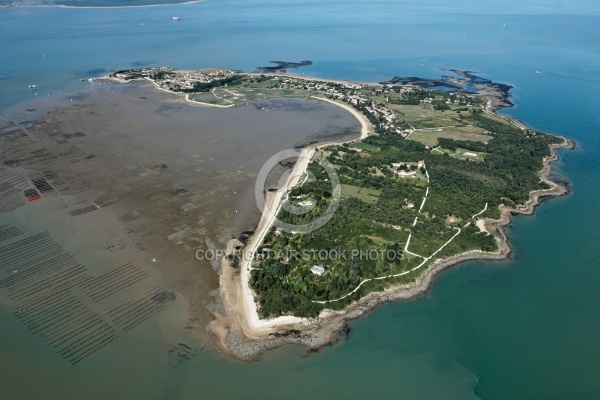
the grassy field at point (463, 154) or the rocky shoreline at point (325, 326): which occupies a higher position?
the grassy field at point (463, 154)

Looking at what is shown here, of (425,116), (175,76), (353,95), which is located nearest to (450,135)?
(425,116)

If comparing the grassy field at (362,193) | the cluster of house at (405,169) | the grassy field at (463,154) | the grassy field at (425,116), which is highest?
the grassy field at (425,116)

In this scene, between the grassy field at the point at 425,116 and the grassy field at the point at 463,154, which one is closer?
the grassy field at the point at 463,154

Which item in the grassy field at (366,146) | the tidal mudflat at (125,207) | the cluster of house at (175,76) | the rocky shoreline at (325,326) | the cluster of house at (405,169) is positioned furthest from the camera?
the cluster of house at (175,76)

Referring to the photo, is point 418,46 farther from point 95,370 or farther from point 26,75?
point 95,370

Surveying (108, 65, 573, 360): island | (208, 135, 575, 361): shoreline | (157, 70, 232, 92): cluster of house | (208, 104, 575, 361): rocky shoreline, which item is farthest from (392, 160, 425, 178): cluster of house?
(157, 70, 232, 92): cluster of house

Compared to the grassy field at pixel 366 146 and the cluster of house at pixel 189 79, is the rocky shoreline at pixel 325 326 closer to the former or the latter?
the grassy field at pixel 366 146

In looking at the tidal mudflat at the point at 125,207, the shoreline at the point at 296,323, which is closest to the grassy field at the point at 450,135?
the tidal mudflat at the point at 125,207

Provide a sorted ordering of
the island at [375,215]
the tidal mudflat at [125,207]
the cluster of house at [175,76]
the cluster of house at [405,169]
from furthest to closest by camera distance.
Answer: the cluster of house at [175,76]
the cluster of house at [405,169]
the island at [375,215]
the tidal mudflat at [125,207]
